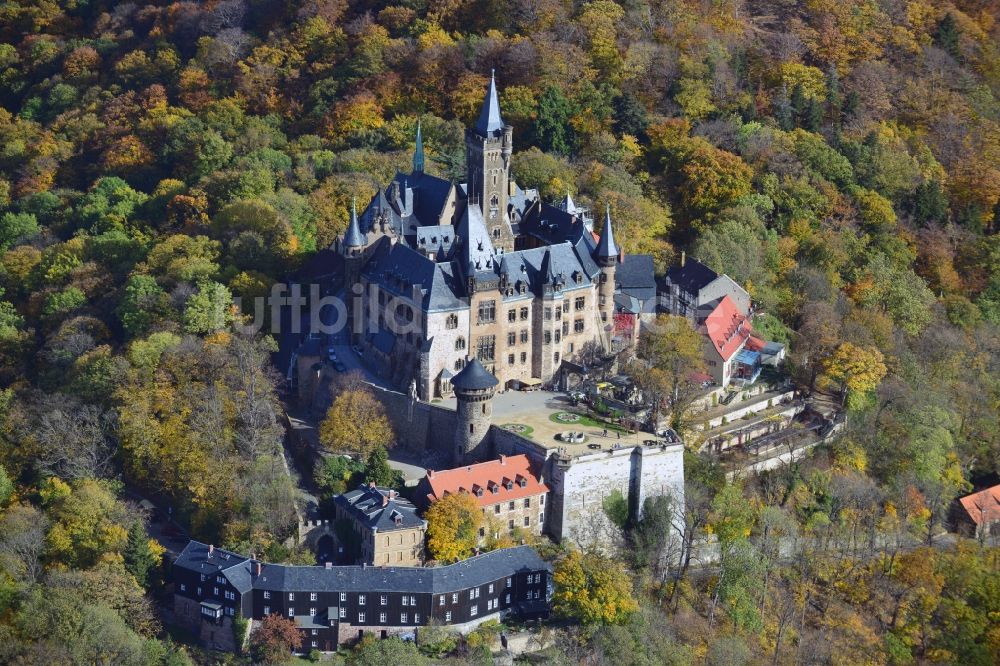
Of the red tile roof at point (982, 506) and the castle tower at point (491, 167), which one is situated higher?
the castle tower at point (491, 167)

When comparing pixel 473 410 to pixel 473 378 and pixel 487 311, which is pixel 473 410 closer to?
pixel 473 378

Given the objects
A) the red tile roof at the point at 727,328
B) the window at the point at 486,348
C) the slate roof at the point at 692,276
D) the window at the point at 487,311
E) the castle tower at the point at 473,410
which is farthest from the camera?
A: the slate roof at the point at 692,276

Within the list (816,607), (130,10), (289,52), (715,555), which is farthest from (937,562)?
(130,10)

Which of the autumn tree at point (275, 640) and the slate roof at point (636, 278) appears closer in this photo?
the autumn tree at point (275, 640)

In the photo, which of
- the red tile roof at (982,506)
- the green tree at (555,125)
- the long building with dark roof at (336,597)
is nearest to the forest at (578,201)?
the green tree at (555,125)

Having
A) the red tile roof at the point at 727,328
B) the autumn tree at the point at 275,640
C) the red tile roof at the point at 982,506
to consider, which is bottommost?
the red tile roof at the point at 982,506

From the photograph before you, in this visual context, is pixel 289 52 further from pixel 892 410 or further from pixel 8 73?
pixel 892 410

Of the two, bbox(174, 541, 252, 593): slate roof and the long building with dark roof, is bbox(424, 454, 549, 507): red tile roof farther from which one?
bbox(174, 541, 252, 593): slate roof

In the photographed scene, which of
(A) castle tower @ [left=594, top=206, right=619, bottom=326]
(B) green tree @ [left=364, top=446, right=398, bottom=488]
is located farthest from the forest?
(A) castle tower @ [left=594, top=206, right=619, bottom=326]

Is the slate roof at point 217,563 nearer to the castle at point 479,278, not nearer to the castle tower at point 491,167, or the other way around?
the castle at point 479,278
